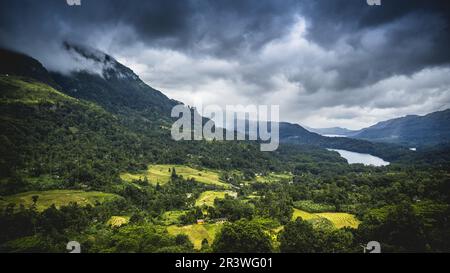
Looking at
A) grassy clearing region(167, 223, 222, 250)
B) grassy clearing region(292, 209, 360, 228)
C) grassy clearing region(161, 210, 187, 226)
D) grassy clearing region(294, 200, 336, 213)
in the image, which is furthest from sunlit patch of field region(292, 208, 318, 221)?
grassy clearing region(161, 210, 187, 226)

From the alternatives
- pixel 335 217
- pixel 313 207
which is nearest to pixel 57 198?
pixel 313 207

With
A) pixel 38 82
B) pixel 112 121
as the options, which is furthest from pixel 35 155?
pixel 38 82

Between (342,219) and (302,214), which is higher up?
(342,219)

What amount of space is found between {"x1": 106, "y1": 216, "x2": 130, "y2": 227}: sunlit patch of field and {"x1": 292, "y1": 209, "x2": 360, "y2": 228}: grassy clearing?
87.3ft

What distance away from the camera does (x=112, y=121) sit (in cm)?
14575

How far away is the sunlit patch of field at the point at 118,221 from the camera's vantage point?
51.1m

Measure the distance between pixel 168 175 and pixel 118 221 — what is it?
4382 cm

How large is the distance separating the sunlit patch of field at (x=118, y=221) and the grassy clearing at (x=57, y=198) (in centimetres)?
763

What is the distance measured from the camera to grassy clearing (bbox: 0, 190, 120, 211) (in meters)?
55.4

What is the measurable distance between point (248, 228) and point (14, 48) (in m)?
190

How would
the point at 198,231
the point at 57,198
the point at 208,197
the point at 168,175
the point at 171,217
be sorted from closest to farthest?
1. the point at 198,231
2. the point at 171,217
3. the point at 57,198
4. the point at 208,197
5. the point at 168,175

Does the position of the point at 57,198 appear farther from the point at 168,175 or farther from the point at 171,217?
the point at 168,175

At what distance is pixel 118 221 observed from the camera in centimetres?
5381
